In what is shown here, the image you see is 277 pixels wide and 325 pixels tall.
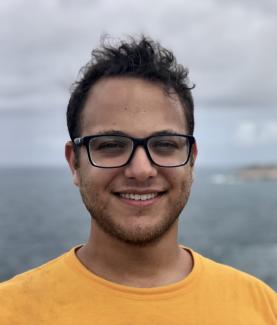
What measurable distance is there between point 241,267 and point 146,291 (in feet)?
156

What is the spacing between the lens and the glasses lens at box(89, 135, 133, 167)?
3334 millimetres

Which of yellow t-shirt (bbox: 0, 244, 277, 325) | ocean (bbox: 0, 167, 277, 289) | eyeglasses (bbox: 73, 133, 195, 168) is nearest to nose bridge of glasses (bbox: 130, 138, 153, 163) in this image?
eyeglasses (bbox: 73, 133, 195, 168)

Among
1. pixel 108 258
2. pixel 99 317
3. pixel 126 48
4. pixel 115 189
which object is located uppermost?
pixel 126 48

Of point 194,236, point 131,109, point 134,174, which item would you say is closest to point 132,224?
point 134,174

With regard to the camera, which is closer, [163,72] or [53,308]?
[53,308]

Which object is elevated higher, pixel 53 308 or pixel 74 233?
pixel 53 308

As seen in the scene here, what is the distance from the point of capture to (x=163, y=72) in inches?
A: 143

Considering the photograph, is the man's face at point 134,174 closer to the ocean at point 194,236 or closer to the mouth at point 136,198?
the mouth at point 136,198

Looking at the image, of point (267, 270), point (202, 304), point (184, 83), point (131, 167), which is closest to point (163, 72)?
point (184, 83)

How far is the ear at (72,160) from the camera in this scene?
3.71 m

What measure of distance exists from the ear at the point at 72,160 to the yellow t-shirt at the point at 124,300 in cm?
57

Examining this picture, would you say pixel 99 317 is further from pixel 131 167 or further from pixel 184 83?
pixel 184 83

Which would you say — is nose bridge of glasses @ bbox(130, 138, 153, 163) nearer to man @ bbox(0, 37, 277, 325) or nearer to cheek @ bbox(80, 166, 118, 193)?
man @ bbox(0, 37, 277, 325)

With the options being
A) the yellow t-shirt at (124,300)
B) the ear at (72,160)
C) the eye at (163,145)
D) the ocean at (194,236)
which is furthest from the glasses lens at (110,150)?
the ocean at (194,236)
